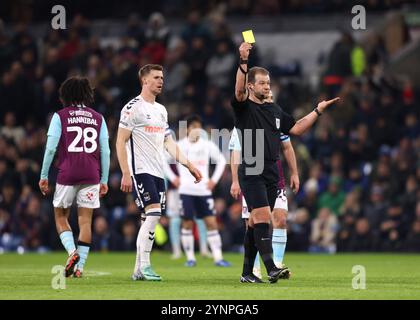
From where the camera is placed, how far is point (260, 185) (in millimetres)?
12867

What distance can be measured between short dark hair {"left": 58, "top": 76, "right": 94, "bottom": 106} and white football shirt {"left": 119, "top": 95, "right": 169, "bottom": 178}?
81 centimetres

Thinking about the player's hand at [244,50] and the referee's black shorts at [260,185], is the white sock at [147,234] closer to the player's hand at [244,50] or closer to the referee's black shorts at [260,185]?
the referee's black shorts at [260,185]

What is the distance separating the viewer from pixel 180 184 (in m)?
20.0

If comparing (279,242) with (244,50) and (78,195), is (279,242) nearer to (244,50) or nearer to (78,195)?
(78,195)

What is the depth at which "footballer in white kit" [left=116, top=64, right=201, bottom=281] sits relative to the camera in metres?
13.6

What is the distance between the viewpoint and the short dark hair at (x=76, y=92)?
1429 centimetres

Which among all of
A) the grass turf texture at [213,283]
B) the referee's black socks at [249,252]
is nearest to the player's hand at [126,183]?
the grass turf texture at [213,283]

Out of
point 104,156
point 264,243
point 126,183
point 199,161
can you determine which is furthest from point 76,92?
point 199,161

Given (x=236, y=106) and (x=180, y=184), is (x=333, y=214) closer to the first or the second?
(x=180, y=184)

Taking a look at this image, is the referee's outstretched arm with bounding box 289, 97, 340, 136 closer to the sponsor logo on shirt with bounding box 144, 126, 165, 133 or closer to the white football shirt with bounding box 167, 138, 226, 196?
the sponsor logo on shirt with bounding box 144, 126, 165, 133

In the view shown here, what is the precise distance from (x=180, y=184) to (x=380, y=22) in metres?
11.5

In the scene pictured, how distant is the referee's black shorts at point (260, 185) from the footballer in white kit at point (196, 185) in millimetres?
5843

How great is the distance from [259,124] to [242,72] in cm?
98
